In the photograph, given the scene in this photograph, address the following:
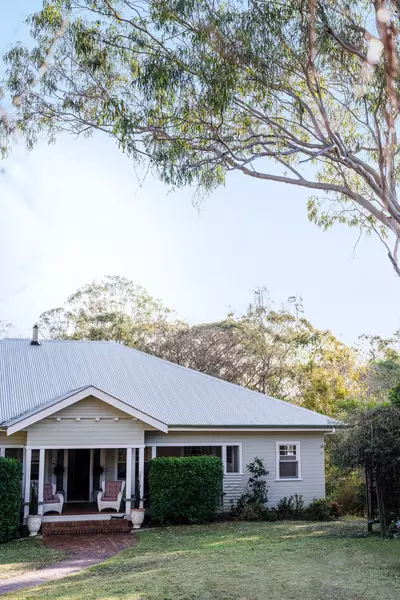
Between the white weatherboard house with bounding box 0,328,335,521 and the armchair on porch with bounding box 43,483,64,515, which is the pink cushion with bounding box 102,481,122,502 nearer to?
the white weatherboard house with bounding box 0,328,335,521

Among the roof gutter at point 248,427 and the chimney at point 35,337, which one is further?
the chimney at point 35,337

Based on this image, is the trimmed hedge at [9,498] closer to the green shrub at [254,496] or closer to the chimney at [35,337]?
the green shrub at [254,496]

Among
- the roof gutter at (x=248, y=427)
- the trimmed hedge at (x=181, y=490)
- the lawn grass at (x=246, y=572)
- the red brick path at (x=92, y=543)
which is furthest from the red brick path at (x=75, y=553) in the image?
the roof gutter at (x=248, y=427)

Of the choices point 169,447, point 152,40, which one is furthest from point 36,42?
point 169,447

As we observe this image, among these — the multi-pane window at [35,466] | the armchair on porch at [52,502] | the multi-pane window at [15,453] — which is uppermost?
the multi-pane window at [15,453]

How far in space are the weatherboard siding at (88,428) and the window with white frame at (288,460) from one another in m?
4.77

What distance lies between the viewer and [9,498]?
52.9 feet

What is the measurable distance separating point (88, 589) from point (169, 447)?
11.6m

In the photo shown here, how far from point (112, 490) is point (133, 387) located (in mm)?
3910

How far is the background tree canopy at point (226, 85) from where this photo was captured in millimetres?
12828

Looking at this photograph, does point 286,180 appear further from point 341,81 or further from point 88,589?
point 88,589

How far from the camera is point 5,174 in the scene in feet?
47.8

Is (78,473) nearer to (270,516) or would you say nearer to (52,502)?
(52,502)

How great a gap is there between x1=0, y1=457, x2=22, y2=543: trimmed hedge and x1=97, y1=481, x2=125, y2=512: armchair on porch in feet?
8.77
